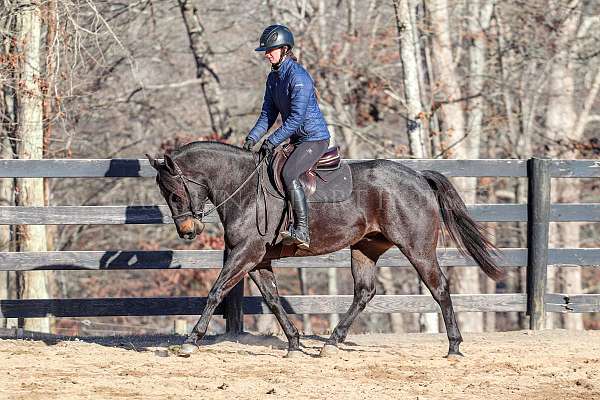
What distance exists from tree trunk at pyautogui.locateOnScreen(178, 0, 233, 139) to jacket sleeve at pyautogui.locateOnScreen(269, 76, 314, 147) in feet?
32.8

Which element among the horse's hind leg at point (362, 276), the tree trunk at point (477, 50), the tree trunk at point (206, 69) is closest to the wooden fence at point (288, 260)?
the horse's hind leg at point (362, 276)

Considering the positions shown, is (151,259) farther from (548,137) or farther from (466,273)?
(548,137)

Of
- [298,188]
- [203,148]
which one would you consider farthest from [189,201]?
[298,188]

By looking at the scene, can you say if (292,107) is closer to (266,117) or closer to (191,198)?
(266,117)

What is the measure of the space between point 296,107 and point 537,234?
3.59 m

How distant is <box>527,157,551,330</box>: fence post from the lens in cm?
1065

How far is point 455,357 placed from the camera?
885 cm

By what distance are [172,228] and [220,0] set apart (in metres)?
5.32

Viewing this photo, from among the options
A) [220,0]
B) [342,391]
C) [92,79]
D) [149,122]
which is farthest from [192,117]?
[342,391]

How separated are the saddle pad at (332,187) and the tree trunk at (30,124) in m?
4.72

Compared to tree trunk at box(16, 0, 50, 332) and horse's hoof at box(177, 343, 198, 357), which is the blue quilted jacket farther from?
tree trunk at box(16, 0, 50, 332)

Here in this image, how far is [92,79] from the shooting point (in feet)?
59.1

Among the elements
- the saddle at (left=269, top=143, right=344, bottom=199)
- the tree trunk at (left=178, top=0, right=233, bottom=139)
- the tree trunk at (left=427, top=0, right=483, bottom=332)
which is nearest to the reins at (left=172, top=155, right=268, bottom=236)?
the saddle at (left=269, top=143, right=344, bottom=199)

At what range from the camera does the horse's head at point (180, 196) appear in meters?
8.46
